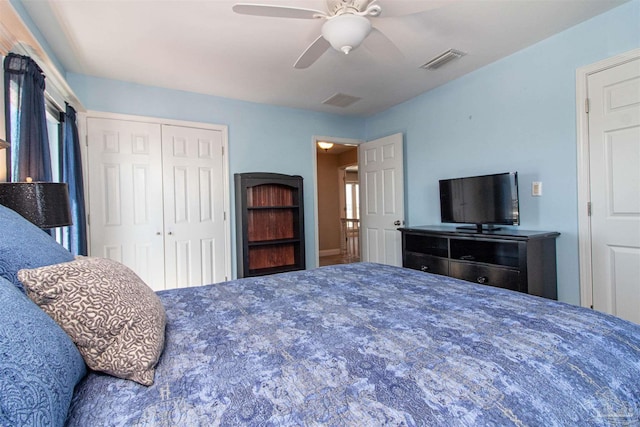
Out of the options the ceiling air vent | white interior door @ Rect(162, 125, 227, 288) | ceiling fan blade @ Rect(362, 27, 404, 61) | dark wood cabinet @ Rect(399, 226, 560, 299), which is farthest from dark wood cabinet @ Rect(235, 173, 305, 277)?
ceiling fan blade @ Rect(362, 27, 404, 61)

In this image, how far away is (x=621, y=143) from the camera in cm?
226

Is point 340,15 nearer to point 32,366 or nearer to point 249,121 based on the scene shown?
point 32,366

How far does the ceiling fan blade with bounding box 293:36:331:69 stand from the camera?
202cm

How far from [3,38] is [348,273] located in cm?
246

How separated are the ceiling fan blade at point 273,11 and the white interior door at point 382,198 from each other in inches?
98.7

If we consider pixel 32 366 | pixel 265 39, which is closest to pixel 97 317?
pixel 32 366

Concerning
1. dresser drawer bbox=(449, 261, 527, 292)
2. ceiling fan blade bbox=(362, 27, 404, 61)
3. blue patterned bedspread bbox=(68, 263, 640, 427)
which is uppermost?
ceiling fan blade bbox=(362, 27, 404, 61)

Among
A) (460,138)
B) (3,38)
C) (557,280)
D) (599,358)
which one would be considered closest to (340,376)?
(599,358)

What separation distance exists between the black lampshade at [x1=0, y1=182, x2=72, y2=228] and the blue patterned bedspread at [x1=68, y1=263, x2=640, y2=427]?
897mm

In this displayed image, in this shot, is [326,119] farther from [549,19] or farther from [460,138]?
[549,19]

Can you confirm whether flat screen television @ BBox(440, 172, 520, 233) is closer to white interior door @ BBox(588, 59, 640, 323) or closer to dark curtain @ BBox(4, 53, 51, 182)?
white interior door @ BBox(588, 59, 640, 323)

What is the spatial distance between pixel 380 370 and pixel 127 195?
11.1 ft

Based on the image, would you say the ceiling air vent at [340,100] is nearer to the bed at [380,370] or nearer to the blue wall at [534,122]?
the blue wall at [534,122]

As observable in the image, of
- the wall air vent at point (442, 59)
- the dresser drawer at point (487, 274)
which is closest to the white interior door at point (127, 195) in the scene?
the wall air vent at point (442, 59)
